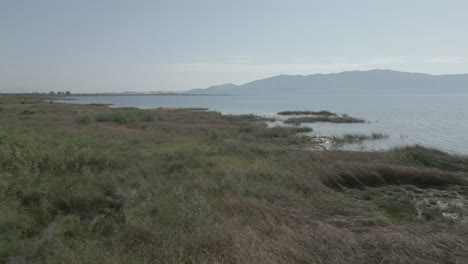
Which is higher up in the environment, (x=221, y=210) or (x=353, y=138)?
(x=221, y=210)

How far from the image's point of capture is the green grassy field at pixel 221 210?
520cm

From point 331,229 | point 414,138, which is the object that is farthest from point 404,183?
point 414,138

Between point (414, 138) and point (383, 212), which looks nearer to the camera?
point (383, 212)

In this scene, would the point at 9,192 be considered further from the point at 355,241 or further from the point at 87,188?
the point at 355,241

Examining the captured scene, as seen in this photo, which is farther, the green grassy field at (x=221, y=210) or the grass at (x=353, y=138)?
the grass at (x=353, y=138)

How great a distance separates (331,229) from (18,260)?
5978 mm

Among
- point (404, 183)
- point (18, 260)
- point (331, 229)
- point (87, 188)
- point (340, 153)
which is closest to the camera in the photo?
point (18, 260)

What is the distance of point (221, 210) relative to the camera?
723cm

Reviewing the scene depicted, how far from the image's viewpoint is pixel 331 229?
6031mm

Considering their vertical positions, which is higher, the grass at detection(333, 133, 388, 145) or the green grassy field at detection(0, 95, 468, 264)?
the green grassy field at detection(0, 95, 468, 264)

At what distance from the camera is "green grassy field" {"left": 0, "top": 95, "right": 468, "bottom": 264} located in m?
5.20

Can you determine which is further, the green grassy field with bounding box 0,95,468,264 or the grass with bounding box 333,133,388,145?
the grass with bounding box 333,133,388,145

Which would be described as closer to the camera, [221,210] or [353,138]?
[221,210]

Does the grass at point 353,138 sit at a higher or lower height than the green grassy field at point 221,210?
lower
